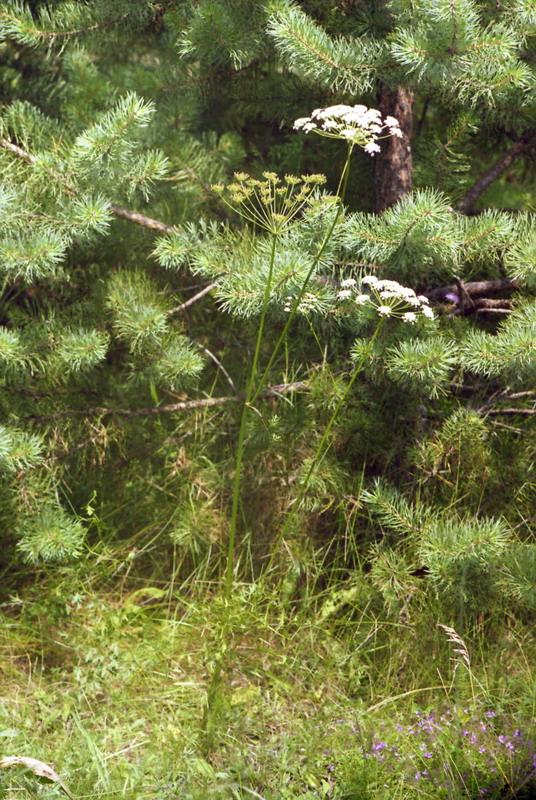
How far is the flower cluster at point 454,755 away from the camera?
67.3 inches


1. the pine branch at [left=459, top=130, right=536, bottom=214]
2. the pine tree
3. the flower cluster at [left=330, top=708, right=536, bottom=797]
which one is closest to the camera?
the flower cluster at [left=330, top=708, right=536, bottom=797]

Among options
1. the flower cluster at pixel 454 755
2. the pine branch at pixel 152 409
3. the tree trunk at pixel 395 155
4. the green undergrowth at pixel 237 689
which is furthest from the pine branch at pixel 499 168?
the flower cluster at pixel 454 755

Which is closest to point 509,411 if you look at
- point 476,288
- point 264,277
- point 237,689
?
point 476,288

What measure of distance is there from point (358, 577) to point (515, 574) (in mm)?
456

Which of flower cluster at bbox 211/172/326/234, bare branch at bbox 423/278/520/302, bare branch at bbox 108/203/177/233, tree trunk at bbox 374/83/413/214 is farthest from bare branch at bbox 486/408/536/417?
bare branch at bbox 108/203/177/233

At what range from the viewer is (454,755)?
69.9 inches

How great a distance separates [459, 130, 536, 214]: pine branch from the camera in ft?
8.11

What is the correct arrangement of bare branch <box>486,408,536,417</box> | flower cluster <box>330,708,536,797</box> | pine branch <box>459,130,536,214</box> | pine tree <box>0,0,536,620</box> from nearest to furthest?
flower cluster <box>330,708,536,797</box> < pine tree <box>0,0,536,620</box> < bare branch <box>486,408,536,417</box> < pine branch <box>459,130,536,214</box>

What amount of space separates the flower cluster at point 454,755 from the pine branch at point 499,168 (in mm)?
1470

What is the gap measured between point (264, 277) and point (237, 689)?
1.03 meters

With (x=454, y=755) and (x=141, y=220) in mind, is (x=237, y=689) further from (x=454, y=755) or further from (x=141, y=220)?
(x=141, y=220)

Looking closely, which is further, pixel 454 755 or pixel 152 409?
pixel 152 409

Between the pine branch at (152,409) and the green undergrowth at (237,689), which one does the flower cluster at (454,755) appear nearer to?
the green undergrowth at (237,689)

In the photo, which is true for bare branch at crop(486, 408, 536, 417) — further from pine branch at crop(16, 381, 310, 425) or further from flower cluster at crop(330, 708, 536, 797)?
flower cluster at crop(330, 708, 536, 797)
